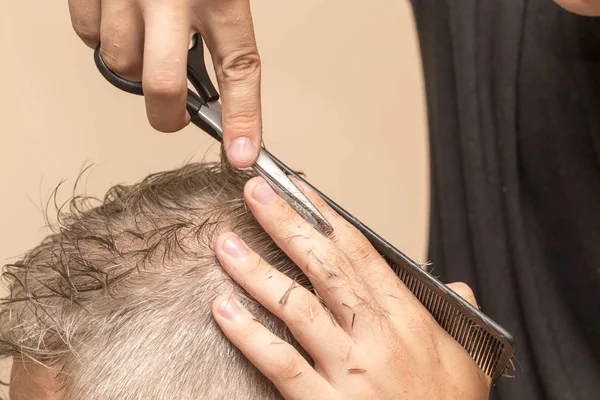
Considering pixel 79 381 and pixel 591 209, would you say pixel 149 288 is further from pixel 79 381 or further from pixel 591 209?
pixel 591 209

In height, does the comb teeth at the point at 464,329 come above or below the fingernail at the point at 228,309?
below

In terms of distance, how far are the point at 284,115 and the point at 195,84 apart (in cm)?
59

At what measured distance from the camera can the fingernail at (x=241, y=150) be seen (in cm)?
46

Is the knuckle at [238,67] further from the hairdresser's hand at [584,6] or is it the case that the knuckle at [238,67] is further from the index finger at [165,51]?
the hairdresser's hand at [584,6]

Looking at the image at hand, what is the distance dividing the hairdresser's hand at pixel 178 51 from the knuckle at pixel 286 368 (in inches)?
5.7

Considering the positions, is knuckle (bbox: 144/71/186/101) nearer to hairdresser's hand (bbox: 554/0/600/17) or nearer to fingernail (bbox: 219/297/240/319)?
fingernail (bbox: 219/297/240/319)

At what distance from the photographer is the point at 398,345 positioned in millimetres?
454

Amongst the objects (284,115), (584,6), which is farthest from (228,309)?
(284,115)

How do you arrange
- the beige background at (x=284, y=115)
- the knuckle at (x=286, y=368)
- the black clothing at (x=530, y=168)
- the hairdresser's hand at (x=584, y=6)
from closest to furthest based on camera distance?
the knuckle at (x=286, y=368) < the hairdresser's hand at (x=584, y=6) < the black clothing at (x=530, y=168) < the beige background at (x=284, y=115)

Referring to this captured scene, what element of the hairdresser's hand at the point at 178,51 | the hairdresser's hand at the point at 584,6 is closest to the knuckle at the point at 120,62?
the hairdresser's hand at the point at 178,51

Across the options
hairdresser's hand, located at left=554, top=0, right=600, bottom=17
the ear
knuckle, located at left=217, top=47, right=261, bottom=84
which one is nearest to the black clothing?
hairdresser's hand, located at left=554, top=0, right=600, bottom=17

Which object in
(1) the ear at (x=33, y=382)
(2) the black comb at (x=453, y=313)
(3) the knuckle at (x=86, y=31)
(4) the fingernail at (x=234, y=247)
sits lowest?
(1) the ear at (x=33, y=382)

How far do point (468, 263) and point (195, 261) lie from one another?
48 cm

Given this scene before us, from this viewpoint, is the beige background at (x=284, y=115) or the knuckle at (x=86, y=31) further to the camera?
the beige background at (x=284, y=115)
